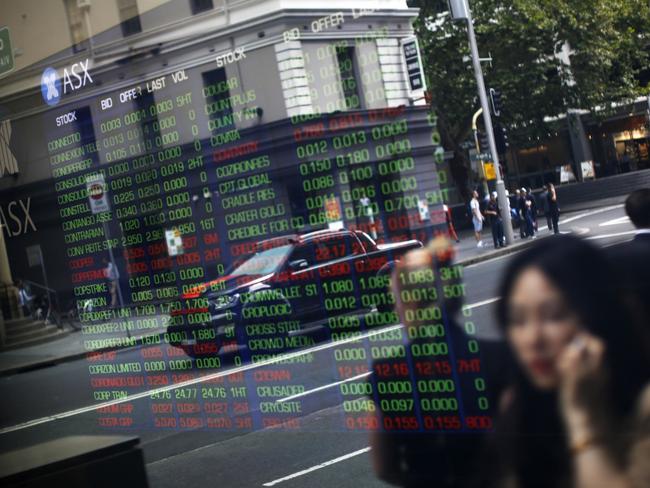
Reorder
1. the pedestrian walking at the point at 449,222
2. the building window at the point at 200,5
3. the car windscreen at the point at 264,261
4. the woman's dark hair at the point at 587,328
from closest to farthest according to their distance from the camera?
the woman's dark hair at the point at 587,328, the pedestrian walking at the point at 449,222, the car windscreen at the point at 264,261, the building window at the point at 200,5

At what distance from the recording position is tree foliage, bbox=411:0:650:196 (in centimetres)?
162

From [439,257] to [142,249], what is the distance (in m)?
1.69

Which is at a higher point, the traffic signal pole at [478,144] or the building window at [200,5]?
the building window at [200,5]

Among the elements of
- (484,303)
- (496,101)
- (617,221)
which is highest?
(496,101)

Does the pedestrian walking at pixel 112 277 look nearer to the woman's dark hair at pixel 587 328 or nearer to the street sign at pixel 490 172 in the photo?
the street sign at pixel 490 172

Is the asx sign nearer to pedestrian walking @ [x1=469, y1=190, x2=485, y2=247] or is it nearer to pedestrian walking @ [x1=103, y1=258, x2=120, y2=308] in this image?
pedestrian walking @ [x1=103, y1=258, x2=120, y2=308]

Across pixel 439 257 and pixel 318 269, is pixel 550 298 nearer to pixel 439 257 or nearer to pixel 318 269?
pixel 439 257

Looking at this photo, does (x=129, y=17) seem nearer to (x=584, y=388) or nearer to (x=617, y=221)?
(x=617, y=221)

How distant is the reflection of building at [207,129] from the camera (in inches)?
80.3

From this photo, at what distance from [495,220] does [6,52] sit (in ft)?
8.75

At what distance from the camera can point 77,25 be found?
3469mm

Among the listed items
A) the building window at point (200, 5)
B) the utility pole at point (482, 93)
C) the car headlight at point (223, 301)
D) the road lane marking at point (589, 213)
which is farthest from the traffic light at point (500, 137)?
the car headlight at point (223, 301)

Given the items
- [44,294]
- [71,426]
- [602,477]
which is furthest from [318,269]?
[71,426]

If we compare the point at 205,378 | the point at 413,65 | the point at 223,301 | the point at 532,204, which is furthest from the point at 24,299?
the point at 532,204
